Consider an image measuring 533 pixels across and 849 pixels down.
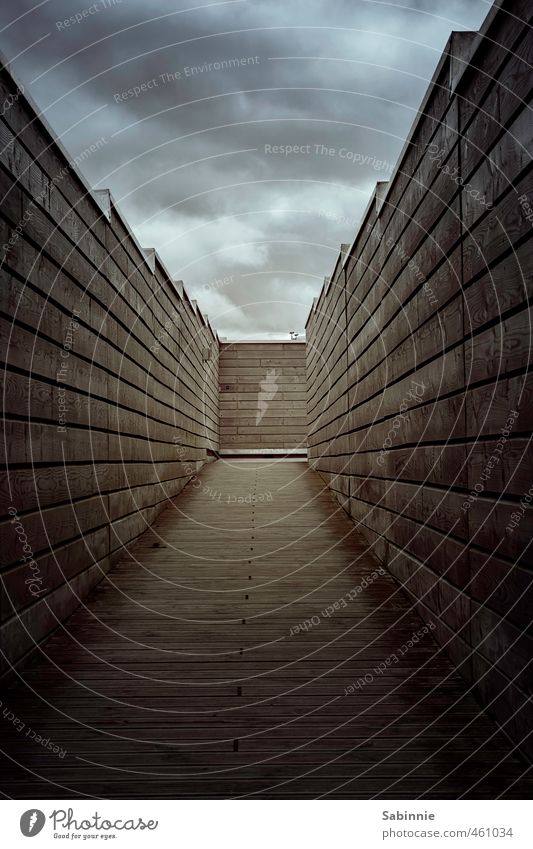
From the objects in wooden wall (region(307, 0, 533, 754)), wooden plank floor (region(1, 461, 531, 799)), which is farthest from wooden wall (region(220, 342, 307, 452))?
wooden plank floor (region(1, 461, 531, 799))

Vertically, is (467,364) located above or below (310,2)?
below

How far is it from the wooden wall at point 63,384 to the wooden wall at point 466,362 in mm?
1986

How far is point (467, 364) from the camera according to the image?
2455 mm

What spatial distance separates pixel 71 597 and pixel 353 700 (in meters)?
1.80

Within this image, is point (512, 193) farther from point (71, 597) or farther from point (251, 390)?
point (251, 390)

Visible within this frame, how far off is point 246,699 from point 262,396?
438 inches

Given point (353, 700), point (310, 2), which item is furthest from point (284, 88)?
point (353, 700)
